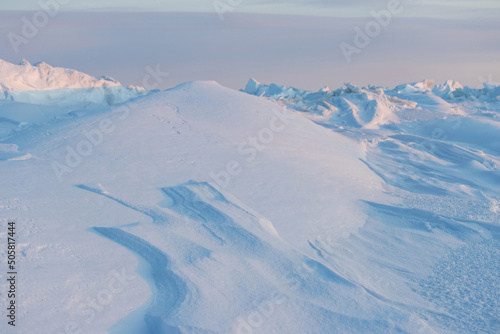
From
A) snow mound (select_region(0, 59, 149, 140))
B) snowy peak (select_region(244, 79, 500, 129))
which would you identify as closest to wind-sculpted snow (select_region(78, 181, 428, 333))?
snowy peak (select_region(244, 79, 500, 129))

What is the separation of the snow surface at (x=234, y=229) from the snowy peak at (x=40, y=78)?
11.1 metres

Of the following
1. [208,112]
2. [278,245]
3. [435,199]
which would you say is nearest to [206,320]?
[278,245]

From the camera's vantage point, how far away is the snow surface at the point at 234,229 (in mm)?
2635

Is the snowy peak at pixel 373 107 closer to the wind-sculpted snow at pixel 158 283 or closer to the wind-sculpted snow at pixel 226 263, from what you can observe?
the wind-sculpted snow at pixel 226 263

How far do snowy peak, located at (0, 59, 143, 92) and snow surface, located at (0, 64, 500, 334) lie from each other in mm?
11078

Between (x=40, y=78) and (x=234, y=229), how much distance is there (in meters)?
15.4

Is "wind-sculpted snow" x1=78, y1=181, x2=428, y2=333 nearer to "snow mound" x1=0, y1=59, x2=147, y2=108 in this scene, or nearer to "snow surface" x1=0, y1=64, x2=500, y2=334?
"snow surface" x1=0, y1=64, x2=500, y2=334

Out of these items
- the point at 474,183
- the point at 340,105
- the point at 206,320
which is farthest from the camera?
the point at 340,105

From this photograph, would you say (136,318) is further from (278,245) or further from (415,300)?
(415,300)

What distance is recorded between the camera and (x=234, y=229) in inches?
137

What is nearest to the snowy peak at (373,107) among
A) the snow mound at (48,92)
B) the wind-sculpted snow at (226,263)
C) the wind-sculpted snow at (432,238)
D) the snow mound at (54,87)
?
the wind-sculpted snow at (432,238)

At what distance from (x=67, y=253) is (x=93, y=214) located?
59 cm

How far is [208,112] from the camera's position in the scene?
6.18 metres

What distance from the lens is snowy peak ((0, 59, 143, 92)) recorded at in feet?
50.6
